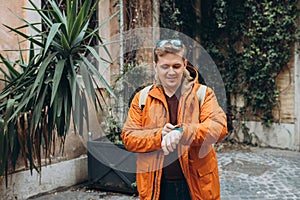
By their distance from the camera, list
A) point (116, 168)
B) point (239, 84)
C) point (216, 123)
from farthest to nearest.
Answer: point (239, 84) < point (116, 168) < point (216, 123)

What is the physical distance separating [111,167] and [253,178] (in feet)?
6.83

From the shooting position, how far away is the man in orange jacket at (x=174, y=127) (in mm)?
1826

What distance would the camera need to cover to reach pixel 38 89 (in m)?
2.77

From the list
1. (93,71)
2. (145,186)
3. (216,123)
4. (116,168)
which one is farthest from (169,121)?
(116,168)

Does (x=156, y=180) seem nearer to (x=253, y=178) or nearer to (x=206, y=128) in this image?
(x=206, y=128)

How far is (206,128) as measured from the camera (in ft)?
5.82

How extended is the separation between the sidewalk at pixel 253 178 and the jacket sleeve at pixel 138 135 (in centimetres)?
253

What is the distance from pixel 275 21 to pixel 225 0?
1124mm

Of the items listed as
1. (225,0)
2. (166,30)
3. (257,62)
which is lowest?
(257,62)

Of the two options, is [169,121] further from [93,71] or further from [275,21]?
[275,21]

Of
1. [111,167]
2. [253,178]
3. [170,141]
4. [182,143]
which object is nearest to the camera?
[170,141]

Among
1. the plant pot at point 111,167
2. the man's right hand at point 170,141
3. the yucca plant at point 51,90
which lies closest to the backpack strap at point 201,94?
the man's right hand at point 170,141

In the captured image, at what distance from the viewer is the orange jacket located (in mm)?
1837

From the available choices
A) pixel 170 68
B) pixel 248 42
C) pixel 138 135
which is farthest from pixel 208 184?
pixel 248 42
